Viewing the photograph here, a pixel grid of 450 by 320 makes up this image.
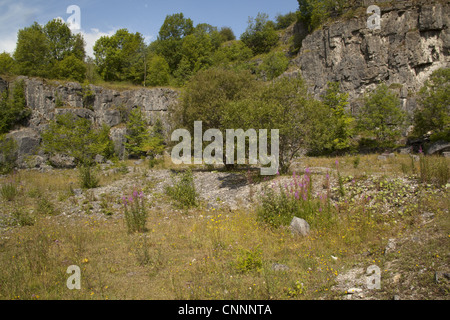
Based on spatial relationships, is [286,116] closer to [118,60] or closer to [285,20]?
[118,60]

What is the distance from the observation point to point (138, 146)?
115ft

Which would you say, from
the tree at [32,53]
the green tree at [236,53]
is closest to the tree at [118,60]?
the tree at [32,53]

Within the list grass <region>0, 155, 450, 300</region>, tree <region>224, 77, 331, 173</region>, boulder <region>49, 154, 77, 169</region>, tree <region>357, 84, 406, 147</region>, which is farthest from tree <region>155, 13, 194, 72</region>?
grass <region>0, 155, 450, 300</region>

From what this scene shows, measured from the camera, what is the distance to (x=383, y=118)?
3019 cm

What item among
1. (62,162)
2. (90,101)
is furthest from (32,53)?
(62,162)

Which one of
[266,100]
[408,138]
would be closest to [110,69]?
[266,100]

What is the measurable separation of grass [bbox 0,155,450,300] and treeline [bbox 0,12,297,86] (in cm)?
3962

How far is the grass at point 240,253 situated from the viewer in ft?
16.5

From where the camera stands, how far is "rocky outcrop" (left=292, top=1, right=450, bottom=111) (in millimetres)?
37125

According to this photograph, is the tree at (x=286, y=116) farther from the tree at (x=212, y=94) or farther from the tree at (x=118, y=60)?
the tree at (x=118, y=60)

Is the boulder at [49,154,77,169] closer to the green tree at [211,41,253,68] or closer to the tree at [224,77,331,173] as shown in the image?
the tree at [224,77,331,173]
